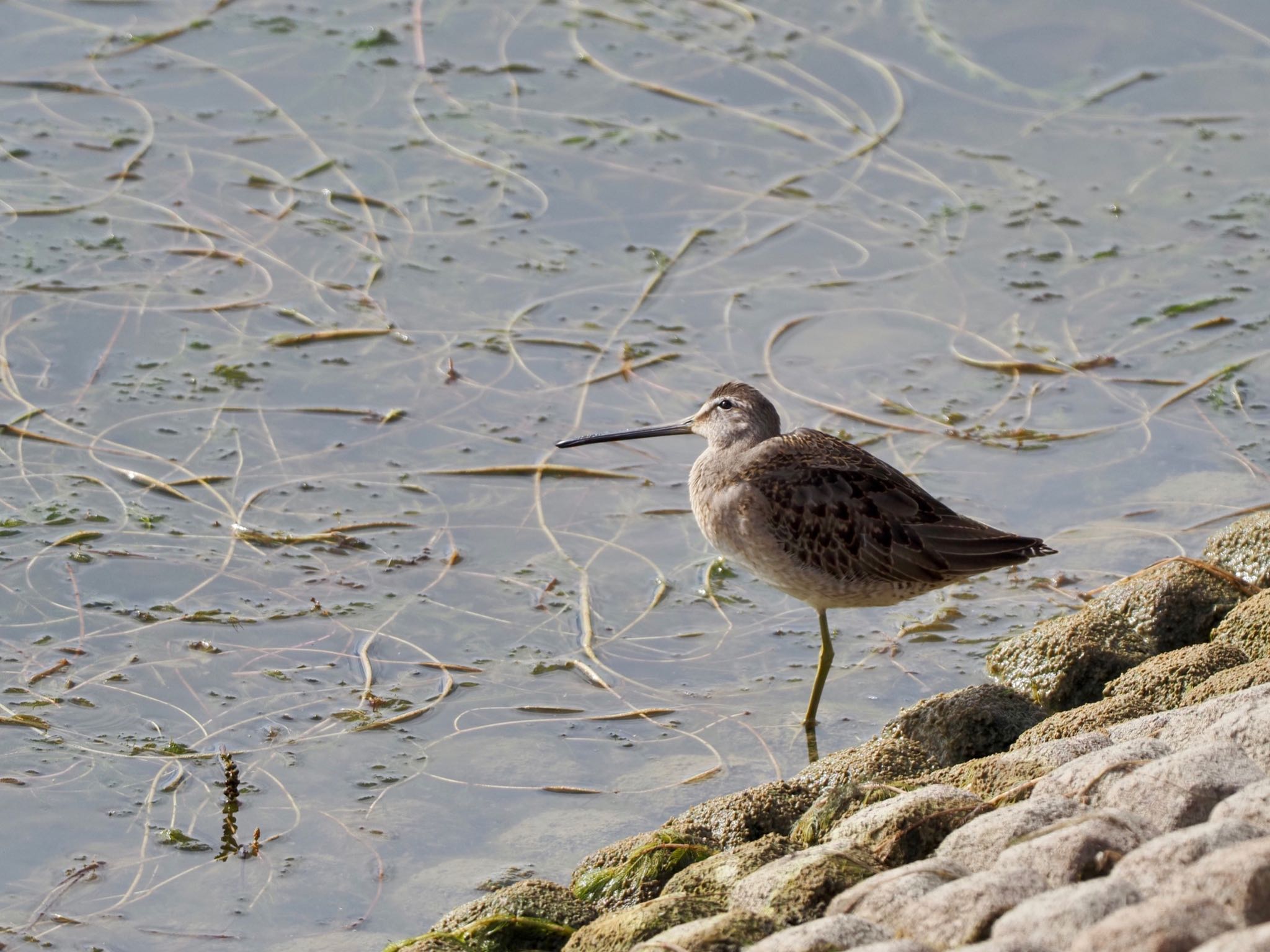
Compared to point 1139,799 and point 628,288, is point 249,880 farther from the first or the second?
point 628,288

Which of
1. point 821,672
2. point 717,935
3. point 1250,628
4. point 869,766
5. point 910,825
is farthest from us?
point 821,672

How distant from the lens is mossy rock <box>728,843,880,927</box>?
2.96m

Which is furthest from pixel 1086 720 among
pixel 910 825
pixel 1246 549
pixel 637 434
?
pixel 637 434

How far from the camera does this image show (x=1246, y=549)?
15.7 ft

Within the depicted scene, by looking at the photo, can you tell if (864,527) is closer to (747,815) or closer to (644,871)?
(747,815)

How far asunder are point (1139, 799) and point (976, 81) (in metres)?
5.96

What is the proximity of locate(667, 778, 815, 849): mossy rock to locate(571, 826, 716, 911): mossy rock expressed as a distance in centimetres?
6

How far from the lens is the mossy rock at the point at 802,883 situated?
2.96m

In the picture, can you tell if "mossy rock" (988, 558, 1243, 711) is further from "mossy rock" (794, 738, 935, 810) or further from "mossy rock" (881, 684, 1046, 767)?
"mossy rock" (794, 738, 935, 810)

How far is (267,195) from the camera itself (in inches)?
277

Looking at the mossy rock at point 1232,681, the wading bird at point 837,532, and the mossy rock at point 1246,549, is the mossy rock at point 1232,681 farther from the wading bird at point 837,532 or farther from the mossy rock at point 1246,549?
the mossy rock at point 1246,549

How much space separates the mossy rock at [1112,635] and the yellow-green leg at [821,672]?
481mm

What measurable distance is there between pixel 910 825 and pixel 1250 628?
5.00ft

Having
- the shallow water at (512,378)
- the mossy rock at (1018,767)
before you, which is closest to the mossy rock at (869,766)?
the mossy rock at (1018,767)
